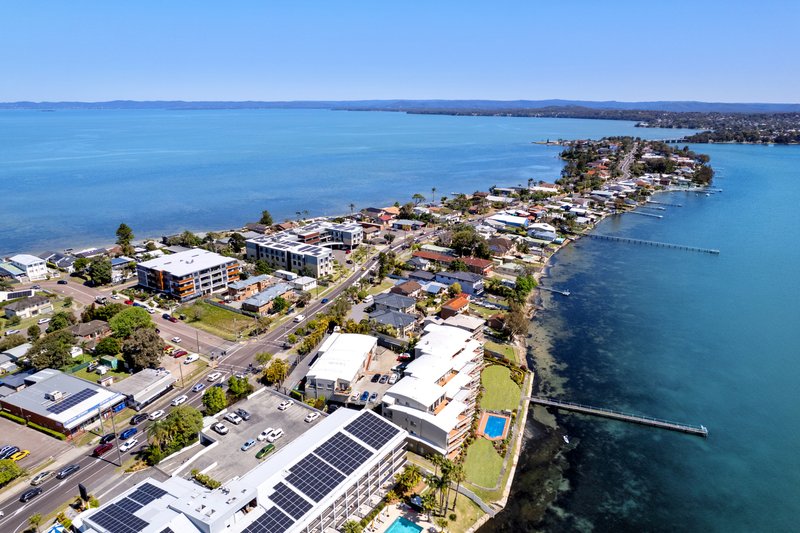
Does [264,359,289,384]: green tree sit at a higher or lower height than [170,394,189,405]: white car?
higher

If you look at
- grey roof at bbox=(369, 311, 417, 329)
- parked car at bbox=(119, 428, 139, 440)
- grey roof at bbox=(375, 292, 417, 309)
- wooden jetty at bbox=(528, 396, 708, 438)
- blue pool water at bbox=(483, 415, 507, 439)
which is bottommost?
wooden jetty at bbox=(528, 396, 708, 438)

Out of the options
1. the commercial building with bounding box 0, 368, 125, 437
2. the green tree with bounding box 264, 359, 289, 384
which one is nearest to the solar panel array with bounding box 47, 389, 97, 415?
the commercial building with bounding box 0, 368, 125, 437

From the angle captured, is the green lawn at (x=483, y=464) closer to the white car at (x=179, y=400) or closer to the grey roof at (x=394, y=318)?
the grey roof at (x=394, y=318)

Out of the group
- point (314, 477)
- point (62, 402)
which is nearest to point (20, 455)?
point (62, 402)

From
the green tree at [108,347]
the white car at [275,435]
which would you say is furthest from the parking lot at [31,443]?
the white car at [275,435]

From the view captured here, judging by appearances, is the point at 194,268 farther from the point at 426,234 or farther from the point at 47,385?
the point at 426,234

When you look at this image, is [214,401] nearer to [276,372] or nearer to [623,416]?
[276,372]

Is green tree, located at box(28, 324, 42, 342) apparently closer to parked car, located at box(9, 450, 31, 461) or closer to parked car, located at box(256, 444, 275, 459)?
parked car, located at box(9, 450, 31, 461)
